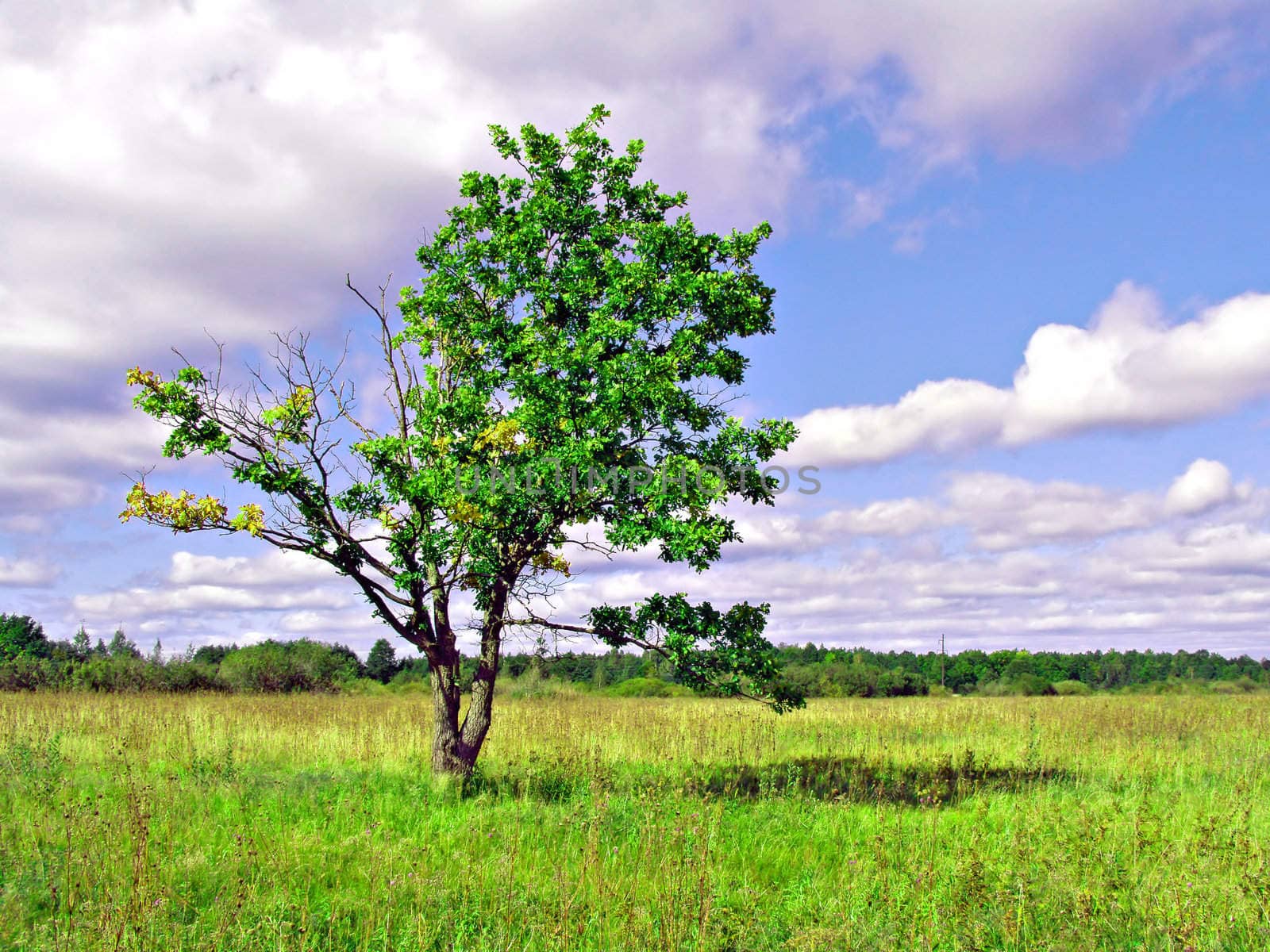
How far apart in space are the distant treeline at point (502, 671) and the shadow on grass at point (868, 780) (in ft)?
6.71

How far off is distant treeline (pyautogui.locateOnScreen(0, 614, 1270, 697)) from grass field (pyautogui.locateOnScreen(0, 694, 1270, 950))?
2272 mm

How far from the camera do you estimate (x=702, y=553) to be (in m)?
11.0

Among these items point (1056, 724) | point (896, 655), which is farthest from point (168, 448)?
point (896, 655)

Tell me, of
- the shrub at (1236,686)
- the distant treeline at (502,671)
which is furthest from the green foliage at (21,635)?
the shrub at (1236,686)

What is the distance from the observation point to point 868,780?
14.2m

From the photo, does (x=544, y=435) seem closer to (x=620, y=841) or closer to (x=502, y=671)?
(x=620, y=841)

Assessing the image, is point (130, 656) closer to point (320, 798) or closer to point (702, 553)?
point (320, 798)

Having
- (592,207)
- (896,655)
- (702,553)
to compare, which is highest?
(592,207)

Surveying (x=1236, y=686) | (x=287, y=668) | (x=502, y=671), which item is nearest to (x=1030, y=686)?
(x=1236, y=686)

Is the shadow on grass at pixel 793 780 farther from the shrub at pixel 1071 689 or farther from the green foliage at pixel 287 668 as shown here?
the shrub at pixel 1071 689

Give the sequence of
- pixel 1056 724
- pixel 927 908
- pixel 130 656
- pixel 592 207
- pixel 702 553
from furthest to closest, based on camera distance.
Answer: pixel 130 656 → pixel 1056 724 → pixel 592 207 → pixel 702 553 → pixel 927 908

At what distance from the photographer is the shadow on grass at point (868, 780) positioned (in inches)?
497

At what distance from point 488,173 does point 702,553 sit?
7.31 m

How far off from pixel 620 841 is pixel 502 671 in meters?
28.1
